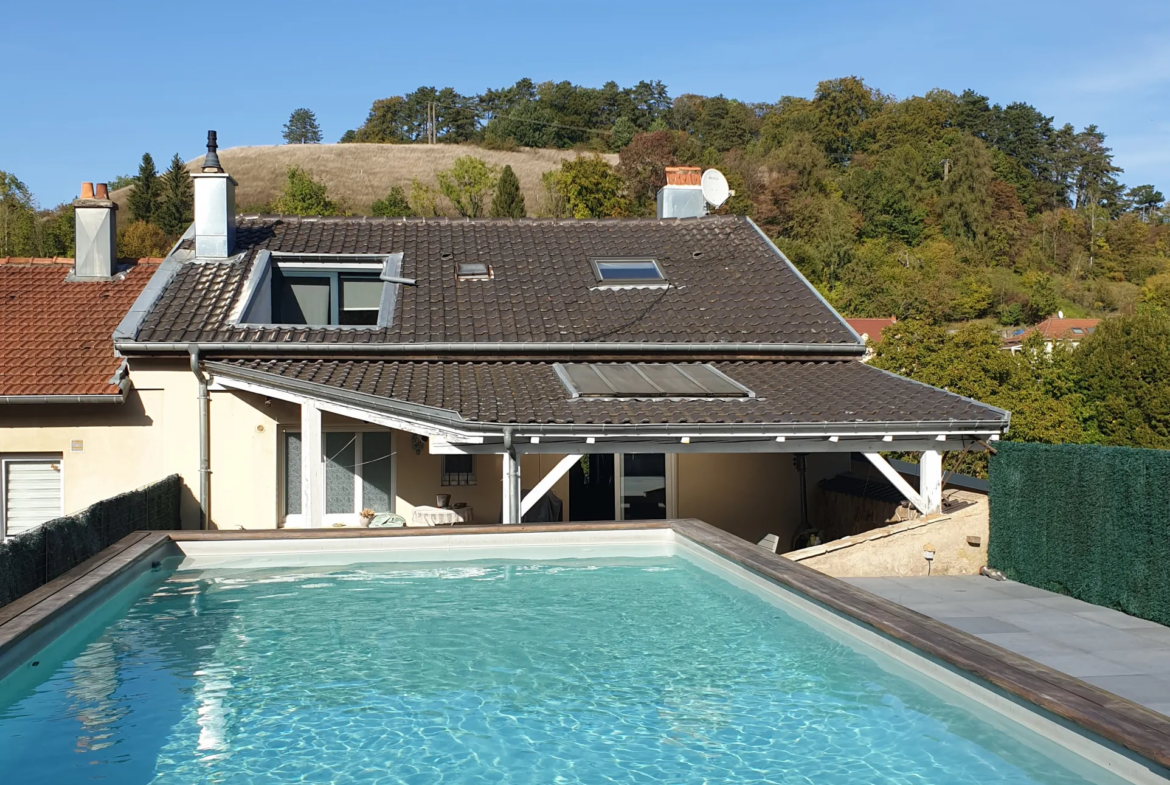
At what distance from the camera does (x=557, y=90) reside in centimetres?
10012

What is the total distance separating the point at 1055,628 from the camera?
10297 millimetres

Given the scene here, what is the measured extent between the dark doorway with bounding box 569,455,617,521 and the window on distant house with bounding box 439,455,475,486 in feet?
5.74

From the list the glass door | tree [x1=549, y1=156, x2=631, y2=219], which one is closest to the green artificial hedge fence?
the glass door

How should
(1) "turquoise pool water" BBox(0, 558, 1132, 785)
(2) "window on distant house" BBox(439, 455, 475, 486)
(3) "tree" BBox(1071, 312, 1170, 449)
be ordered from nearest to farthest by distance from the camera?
(1) "turquoise pool water" BBox(0, 558, 1132, 785)
(2) "window on distant house" BBox(439, 455, 475, 486)
(3) "tree" BBox(1071, 312, 1170, 449)

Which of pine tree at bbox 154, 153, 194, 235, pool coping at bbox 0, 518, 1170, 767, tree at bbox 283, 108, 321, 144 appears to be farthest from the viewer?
tree at bbox 283, 108, 321, 144

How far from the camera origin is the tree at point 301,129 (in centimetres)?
13438

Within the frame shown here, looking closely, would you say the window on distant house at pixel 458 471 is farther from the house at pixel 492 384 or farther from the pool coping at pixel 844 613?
the pool coping at pixel 844 613

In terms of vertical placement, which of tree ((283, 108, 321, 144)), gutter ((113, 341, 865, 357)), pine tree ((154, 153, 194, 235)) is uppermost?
tree ((283, 108, 321, 144))

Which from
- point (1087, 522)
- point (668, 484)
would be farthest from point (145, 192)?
point (1087, 522)

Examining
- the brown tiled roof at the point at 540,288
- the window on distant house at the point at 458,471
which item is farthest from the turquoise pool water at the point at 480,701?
the brown tiled roof at the point at 540,288

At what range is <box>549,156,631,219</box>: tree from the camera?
2138 inches

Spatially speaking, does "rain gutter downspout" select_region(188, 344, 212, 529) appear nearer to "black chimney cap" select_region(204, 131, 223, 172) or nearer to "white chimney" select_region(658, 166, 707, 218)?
"black chimney cap" select_region(204, 131, 223, 172)

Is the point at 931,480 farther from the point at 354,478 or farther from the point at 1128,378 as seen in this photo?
the point at 1128,378

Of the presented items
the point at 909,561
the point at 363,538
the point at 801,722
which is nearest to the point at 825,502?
the point at 909,561
